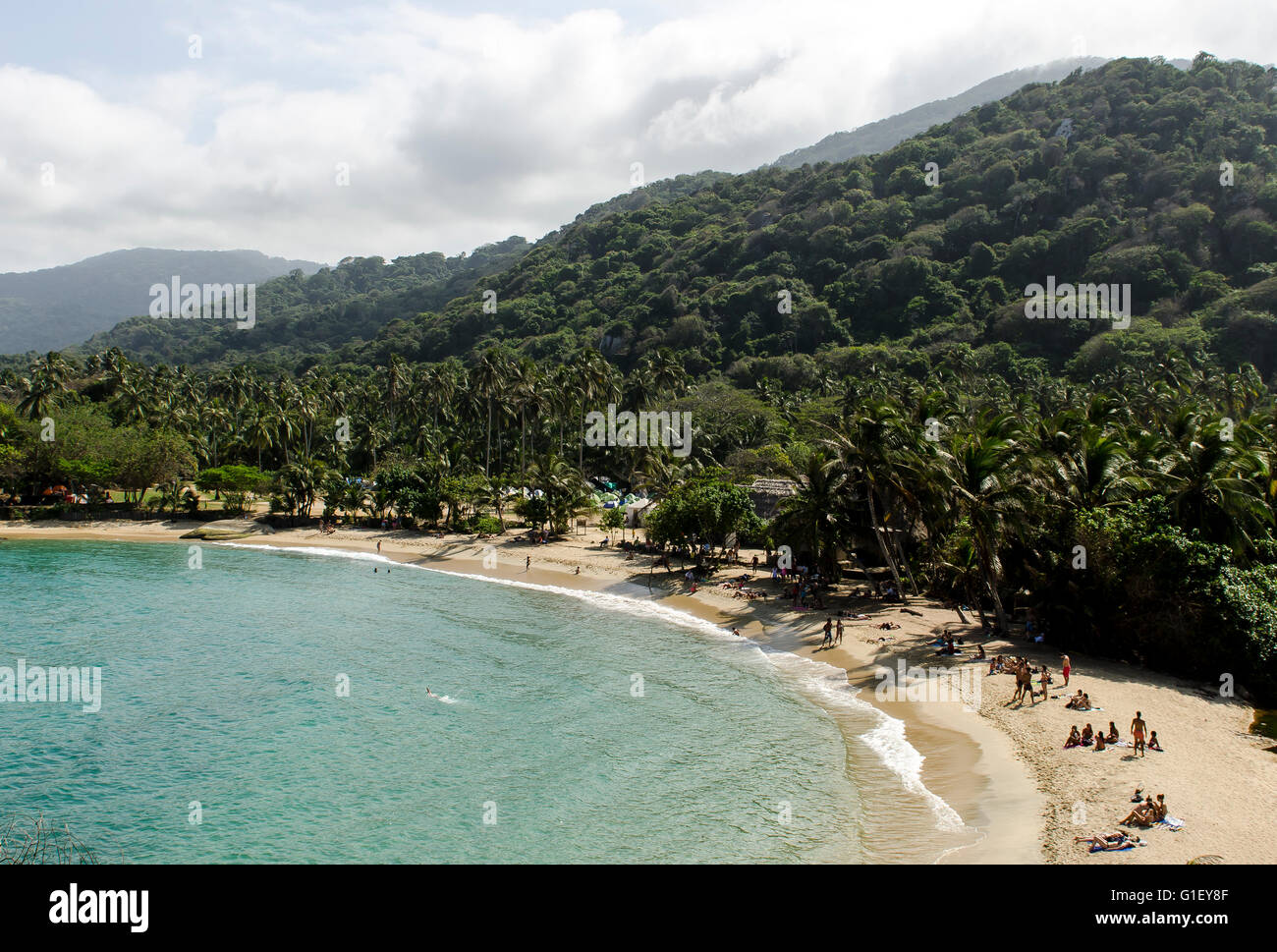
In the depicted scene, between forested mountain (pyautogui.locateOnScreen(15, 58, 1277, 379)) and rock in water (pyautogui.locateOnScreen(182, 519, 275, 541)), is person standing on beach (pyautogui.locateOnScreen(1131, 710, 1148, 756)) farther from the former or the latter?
forested mountain (pyautogui.locateOnScreen(15, 58, 1277, 379))

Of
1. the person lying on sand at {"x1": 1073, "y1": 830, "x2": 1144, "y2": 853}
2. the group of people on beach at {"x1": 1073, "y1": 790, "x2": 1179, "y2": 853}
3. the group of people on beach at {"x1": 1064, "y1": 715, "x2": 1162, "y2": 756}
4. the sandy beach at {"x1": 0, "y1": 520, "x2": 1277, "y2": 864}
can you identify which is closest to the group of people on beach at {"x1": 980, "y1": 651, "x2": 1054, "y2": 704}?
the sandy beach at {"x1": 0, "y1": 520, "x2": 1277, "y2": 864}

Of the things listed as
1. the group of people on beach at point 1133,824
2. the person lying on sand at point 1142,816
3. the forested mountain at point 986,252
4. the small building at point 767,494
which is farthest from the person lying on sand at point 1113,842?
the forested mountain at point 986,252

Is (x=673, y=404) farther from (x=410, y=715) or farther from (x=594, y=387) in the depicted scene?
(x=410, y=715)

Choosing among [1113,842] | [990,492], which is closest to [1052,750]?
[1113,842]

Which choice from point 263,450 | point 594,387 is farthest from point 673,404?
point 263,450

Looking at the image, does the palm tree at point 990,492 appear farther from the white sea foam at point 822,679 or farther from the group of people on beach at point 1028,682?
the white sea foam at point 822,679

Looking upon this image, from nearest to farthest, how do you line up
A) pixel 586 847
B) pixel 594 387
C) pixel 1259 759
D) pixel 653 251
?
pixel 586 847 < pixel 1259 759 < pixel 594 387 < pixel 653 251

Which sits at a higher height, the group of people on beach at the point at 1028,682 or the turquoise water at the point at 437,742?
the group of people on beach at the point at 1028,682
